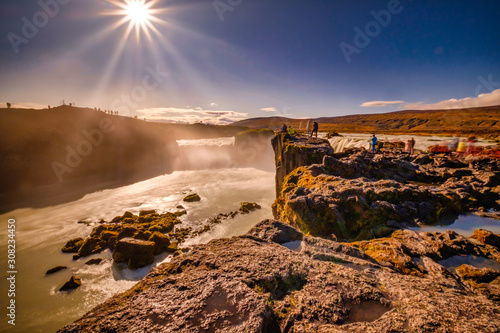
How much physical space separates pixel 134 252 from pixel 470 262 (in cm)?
1496

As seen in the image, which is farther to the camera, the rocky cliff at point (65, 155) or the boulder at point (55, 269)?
the rocky cliff at point (65, 155)

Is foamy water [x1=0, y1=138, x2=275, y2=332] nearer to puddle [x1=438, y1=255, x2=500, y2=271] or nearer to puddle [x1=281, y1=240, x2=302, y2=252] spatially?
puddle [x1=281, y1=240, x2=302, y2=252]

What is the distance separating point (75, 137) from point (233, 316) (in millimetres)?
43730

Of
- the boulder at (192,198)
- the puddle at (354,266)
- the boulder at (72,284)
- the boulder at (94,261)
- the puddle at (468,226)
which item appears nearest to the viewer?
the puddle at (354,266)

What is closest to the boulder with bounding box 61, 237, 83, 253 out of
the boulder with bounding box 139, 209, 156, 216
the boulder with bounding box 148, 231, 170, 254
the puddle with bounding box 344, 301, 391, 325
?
the boulder with bounding box 139, 209, 156, 216

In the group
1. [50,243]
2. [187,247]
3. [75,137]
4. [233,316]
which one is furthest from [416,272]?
[75,137]

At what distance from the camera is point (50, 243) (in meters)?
14.6

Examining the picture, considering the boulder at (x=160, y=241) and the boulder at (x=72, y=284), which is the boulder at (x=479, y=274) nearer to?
the boulder at (x=160, y=241)

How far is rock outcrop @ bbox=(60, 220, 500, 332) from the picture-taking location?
2.37 m

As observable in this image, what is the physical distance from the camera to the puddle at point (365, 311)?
8.37ft

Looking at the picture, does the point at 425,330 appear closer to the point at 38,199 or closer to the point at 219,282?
the point at 219,282

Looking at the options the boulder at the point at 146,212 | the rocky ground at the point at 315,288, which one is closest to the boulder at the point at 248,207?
the boulder at the point at 146,212

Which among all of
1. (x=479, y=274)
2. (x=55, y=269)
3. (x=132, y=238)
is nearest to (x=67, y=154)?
(x=55, y=269)

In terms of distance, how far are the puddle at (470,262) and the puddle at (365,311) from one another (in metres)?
3.42
